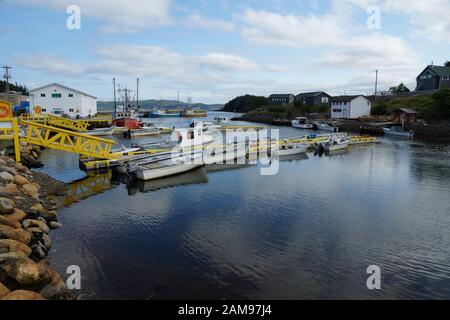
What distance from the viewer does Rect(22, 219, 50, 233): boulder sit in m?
11.9

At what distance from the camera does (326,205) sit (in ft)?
55.4

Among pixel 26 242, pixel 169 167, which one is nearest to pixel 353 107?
pixel 169 167

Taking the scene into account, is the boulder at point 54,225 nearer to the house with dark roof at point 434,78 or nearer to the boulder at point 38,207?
the boulder at point 38,207

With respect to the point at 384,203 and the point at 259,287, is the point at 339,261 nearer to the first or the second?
the point at 259,287

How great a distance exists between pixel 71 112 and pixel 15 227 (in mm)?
54885

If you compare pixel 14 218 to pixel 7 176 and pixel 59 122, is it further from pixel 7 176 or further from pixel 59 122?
pixel 59 122

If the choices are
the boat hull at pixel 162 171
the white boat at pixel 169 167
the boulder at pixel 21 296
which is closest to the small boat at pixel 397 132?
the white boat at pixel 169 167

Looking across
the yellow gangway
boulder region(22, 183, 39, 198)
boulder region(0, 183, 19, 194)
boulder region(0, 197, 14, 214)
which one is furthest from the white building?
boulder region(0, 197, 14, 214)

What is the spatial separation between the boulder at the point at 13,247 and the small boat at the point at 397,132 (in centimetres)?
5318

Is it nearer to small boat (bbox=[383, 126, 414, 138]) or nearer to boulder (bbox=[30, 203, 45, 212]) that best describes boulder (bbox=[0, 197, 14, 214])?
boulder (bbox=[30, 203, 45, 212])

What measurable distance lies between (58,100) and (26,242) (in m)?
55.7

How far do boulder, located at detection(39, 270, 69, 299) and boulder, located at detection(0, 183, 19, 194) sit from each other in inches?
261

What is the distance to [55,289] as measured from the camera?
28.7ft

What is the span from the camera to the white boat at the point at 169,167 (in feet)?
70.6
